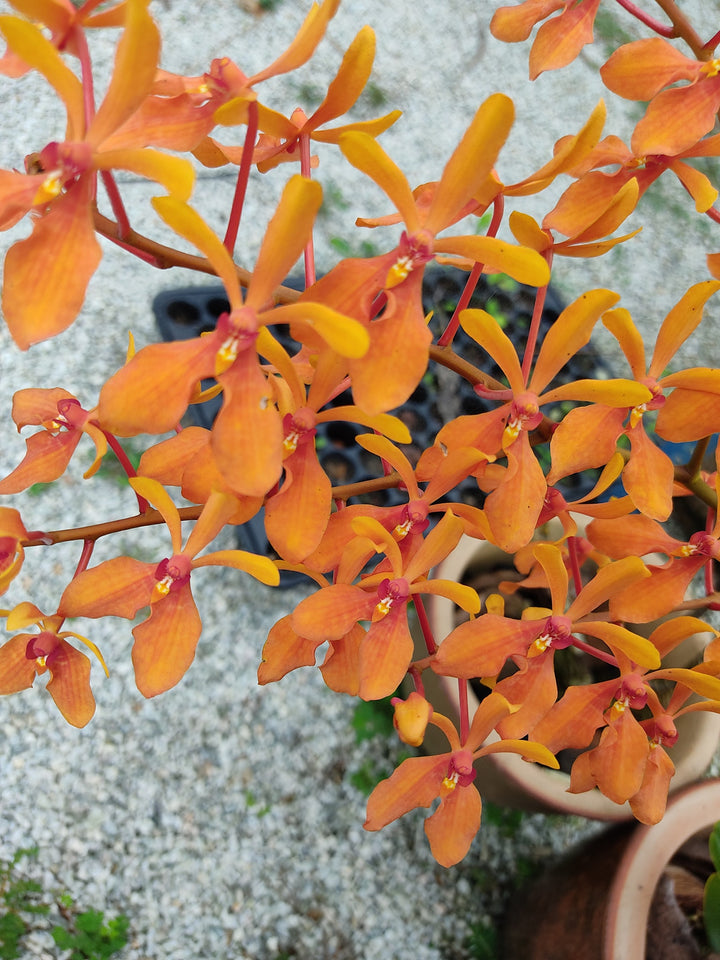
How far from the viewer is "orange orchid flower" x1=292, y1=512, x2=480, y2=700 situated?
45 cm

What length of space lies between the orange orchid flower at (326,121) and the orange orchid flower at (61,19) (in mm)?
90

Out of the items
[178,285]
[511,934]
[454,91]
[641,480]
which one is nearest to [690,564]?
[641,480]

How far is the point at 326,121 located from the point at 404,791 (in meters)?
0.47

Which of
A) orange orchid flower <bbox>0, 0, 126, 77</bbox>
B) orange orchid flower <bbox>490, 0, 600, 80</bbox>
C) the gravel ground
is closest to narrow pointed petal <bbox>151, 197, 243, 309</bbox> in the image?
orange orchid flower <bbox>0, 0, 126, 77</bbox>

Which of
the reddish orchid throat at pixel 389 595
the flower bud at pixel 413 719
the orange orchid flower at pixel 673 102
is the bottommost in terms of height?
the flower bud at pixel 413 719

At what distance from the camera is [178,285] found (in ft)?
4.23

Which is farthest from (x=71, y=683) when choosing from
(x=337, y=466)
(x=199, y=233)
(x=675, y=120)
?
(x=337, y=466)

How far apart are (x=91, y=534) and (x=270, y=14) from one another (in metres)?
1.46

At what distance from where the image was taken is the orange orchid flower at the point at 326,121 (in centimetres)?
45

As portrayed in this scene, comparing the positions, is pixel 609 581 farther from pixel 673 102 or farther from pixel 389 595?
pixel 673 102

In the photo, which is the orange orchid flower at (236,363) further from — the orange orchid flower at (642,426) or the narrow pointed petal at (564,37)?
the narrow pointed petal at (564,37)

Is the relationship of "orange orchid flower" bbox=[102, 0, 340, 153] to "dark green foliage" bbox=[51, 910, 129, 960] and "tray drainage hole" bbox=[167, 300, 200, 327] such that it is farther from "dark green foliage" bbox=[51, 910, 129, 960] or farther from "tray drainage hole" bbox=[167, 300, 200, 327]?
"dark green foliage" bbox=[51, 910, 129, 960]

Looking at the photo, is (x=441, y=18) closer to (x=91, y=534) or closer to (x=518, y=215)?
(x=518, y=215)

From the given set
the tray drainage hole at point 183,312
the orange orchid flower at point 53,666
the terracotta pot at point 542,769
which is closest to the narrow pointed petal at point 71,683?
the orange orchid flower at point 53,666
